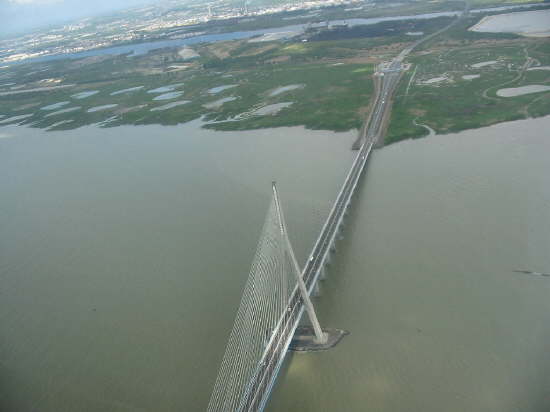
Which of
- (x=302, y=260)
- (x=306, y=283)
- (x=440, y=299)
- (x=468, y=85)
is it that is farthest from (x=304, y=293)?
(x=468, y=85)

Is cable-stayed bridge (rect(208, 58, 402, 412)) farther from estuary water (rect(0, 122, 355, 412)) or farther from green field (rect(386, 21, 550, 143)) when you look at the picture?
green field (rect(386, 21, 550, 143))

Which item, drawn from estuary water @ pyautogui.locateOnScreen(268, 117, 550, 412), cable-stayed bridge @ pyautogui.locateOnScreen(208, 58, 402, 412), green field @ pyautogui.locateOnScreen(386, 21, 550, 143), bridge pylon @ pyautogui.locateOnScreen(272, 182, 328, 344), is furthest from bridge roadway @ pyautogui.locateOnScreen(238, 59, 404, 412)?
green field @ pyautogui.locateOnScreen(386, 21, 550, 143)

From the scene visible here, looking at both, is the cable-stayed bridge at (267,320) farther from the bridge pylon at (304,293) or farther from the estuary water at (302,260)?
the estuary water at (302,260)

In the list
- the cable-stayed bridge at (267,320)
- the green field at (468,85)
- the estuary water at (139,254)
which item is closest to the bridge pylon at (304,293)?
the cable-stayed bridge at (267,320)

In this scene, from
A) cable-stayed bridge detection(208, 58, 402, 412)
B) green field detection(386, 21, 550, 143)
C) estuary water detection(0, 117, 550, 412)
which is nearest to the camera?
cable-stayed bridge detection(208, 58, 402, 412)

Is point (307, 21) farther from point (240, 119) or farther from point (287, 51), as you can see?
point (240, 119)

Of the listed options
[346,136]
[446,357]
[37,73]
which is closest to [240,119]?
[346,136]

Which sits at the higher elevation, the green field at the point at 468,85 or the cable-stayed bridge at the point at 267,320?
the cable-stayed bridge at the point at 267,320
